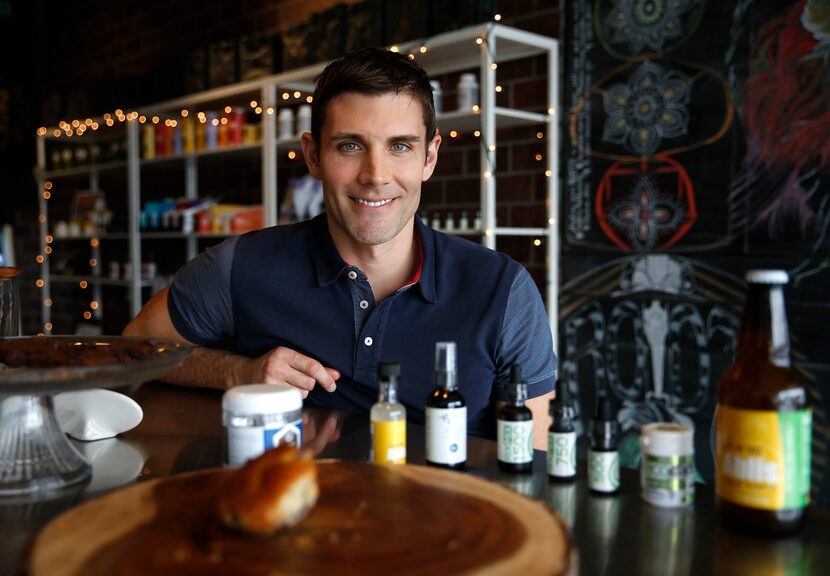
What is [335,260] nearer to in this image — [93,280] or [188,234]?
[188,234]

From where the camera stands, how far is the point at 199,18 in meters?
4.75

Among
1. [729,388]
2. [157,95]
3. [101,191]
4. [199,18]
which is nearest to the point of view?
[729,388]

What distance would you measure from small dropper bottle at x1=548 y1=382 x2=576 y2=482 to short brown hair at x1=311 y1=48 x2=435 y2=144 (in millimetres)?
844

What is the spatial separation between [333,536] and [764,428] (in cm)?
43

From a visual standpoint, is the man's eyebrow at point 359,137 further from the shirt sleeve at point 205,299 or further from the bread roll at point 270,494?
the bread roll at point 270,494

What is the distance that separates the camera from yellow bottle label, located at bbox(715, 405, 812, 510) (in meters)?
0.77

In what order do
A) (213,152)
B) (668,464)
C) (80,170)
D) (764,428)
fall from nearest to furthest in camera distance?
(764,428), (668,464), (213,152), (80,170)

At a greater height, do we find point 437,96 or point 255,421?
point 437,96

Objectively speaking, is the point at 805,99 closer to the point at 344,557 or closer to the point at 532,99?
the point at 532,99

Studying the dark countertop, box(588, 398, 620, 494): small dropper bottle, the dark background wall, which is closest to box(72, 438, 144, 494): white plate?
the dark countertop

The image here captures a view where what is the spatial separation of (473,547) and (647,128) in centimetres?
221

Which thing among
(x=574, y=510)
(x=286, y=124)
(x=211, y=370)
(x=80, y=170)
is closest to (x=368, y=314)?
(x=211, y=370)

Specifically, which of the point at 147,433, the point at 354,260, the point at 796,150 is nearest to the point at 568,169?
the point at 796,150

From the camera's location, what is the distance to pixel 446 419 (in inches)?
39.3
